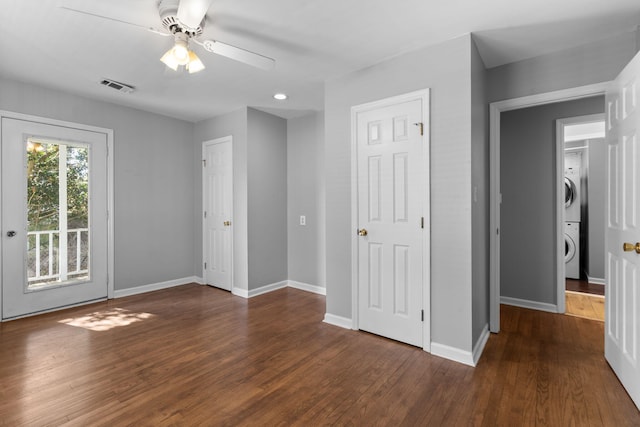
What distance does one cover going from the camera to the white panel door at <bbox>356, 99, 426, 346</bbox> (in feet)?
8.82

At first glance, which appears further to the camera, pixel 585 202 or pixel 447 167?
pixel 585 202

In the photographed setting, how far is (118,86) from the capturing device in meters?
3.44

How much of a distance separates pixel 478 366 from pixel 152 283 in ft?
13.4

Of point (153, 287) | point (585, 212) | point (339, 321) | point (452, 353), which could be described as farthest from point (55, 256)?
point (585, 212)

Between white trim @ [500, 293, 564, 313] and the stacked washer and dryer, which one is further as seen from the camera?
the stacked washer and dryer

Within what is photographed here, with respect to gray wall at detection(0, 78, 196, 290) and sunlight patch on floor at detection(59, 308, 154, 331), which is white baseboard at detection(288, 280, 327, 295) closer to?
gray wall at detection(0, 78, 196, 290)

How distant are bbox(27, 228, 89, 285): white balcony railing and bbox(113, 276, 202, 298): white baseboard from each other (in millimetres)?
480

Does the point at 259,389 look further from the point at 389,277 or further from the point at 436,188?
the point at 436,188

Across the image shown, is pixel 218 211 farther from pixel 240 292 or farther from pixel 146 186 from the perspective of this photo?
pixel 240 292

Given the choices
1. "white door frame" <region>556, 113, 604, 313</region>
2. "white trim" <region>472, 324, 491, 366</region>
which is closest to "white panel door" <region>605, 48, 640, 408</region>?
"white trim" <region>472, 324, 491, 366</region>

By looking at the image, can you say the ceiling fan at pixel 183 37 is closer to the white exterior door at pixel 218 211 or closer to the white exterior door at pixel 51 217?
the white exterior door at pixel 51 217

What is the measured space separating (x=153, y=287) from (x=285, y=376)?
306cm

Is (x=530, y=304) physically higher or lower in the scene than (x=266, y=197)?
lower

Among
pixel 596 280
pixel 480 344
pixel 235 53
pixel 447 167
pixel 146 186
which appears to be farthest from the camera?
pixel 596 280
